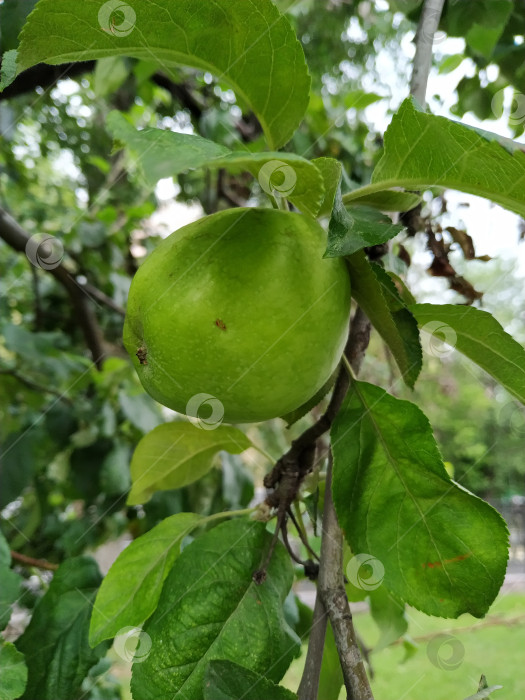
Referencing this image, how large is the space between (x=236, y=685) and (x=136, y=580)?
0.20 m

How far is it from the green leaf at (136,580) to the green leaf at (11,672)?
6cm

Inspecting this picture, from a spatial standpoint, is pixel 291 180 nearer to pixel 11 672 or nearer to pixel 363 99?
pixel 11 672

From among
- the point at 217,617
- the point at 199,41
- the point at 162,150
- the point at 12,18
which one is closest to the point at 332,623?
the point at 217,617

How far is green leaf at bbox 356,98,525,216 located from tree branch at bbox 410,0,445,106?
0.18m

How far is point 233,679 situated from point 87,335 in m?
1.22

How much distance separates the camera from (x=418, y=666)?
13.3 feet

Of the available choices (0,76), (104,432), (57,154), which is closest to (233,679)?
(0,76)

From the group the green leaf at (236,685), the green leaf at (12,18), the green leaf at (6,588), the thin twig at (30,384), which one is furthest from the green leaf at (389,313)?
the thin twig at (30,384)

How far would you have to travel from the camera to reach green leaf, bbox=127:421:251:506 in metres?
0.64

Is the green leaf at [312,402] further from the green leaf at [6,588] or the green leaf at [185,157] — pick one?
the green leaf at [6,588]

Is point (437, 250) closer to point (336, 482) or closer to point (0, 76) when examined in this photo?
point (336, 482)

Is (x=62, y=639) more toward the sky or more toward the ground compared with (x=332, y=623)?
more toward the ground

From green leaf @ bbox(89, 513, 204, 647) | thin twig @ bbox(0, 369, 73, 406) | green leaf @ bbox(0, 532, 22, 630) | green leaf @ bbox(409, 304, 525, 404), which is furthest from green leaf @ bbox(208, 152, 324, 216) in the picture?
thin twig @ bbox(0, 369, 73, 406)

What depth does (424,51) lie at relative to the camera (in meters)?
0.61
